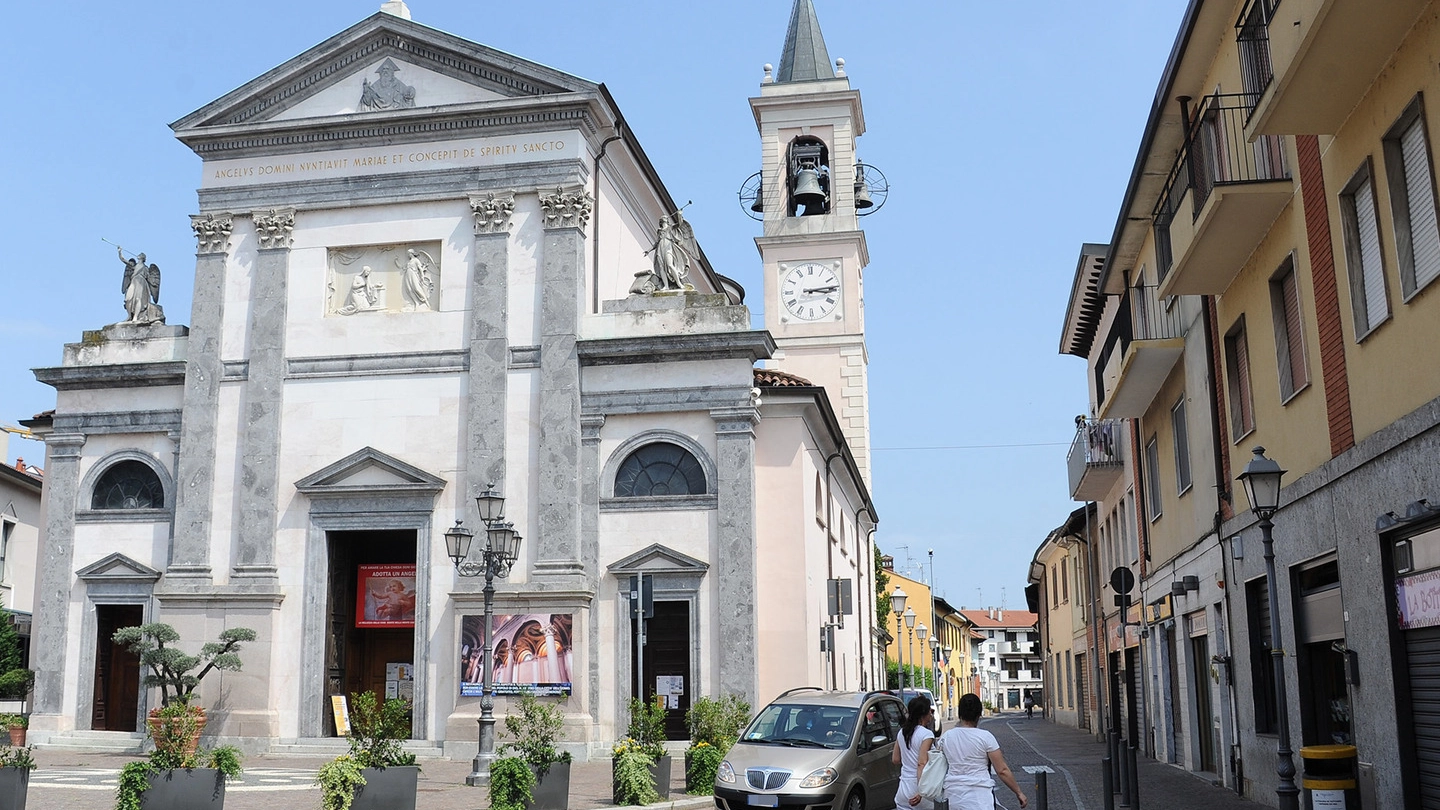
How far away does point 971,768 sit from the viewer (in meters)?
9.16

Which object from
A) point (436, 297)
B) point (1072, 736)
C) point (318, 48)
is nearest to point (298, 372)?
point (436, 297)

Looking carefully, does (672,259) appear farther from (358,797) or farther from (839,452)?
(358,797)

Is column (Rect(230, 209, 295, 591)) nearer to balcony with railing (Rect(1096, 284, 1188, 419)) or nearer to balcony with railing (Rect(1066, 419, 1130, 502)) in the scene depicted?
balcony with railing (Rect(1096, 284, 1188, 419))

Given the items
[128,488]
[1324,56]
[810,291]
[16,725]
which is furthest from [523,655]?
[810,291]

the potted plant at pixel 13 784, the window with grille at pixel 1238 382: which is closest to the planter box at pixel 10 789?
the potted plant at pixel 13 784

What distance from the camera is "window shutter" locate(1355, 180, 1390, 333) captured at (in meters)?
10.7

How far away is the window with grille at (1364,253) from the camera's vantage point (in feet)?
35.1

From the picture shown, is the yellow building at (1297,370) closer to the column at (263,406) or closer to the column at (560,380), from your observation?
the column at (560,380)

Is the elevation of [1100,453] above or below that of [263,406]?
below

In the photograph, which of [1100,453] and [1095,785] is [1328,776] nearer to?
[1095,785]

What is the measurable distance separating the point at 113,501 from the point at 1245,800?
75.7 ft

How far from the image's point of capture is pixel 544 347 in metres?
25.2

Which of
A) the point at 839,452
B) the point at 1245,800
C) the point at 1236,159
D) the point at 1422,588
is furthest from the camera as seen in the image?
the point at 839,452

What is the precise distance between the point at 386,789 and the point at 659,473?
12.8 meters
